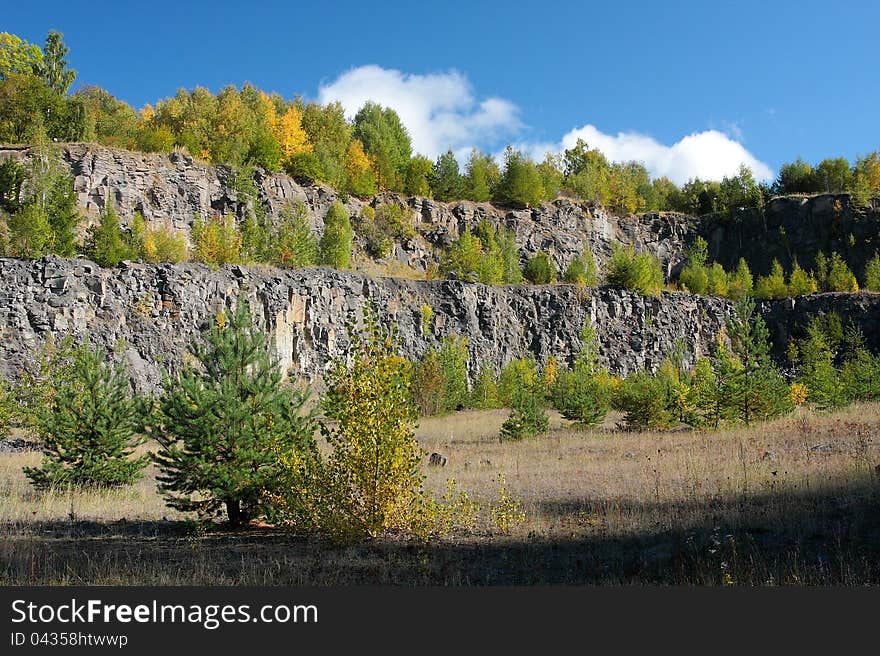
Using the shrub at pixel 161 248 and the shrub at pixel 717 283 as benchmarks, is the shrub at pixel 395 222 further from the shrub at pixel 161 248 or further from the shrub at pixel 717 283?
the shrub at pixel 717 283

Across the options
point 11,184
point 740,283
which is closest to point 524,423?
point 11,184

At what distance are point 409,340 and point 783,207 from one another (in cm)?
5034

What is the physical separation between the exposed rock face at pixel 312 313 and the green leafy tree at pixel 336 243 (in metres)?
Answer: 2.95

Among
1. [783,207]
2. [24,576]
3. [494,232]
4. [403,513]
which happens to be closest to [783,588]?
[403,513]

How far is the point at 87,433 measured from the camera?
14500 millimetres

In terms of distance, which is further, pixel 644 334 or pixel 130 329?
pixel 644 334

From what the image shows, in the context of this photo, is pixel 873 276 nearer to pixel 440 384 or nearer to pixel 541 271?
pixel 541 271

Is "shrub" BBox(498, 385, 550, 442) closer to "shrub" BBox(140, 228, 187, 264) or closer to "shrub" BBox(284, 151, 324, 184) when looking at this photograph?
"shrub" BBox(140, 228, 187, 264)

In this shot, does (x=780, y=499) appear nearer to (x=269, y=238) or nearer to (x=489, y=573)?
(x=489, y=573)

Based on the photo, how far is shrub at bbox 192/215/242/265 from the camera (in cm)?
4331

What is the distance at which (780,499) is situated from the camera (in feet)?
34.0

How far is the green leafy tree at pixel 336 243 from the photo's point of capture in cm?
5097

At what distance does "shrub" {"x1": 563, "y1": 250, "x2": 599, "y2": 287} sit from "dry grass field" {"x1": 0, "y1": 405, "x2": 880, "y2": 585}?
149 ft

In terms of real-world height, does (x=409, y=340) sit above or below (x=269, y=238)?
below
